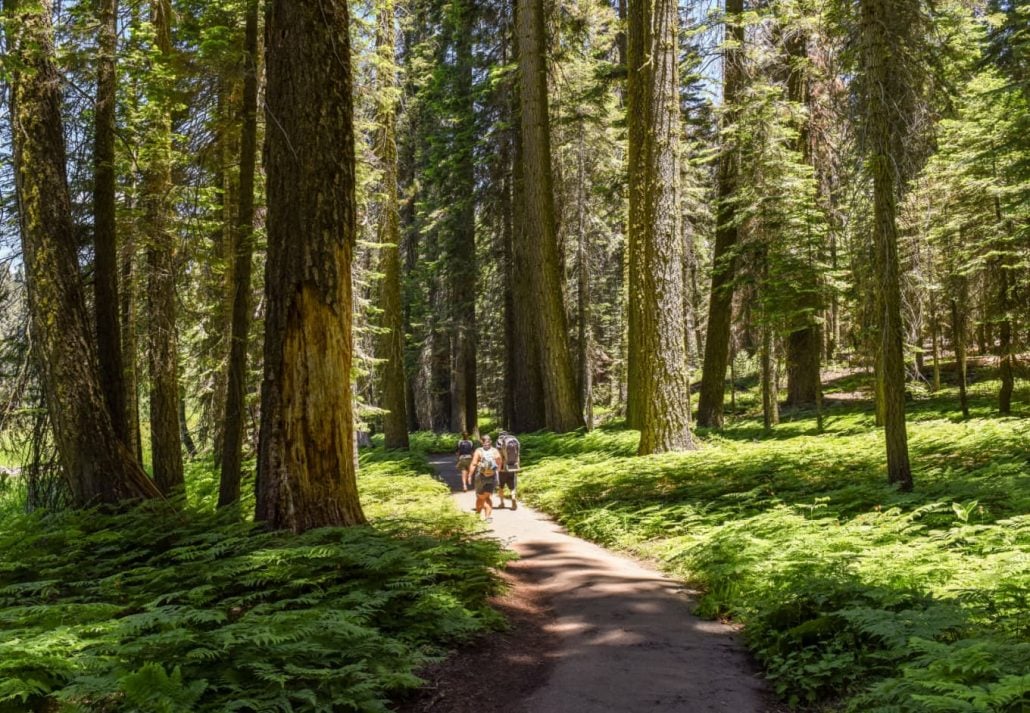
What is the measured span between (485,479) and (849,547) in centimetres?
627

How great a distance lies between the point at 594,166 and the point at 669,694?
2327cm

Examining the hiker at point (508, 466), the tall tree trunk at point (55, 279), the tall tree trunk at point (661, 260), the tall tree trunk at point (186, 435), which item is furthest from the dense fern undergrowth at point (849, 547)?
the tall tree trunk at point (186, 435)

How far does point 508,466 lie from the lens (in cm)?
1320

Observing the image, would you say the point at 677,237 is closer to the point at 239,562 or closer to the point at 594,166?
the point at 239,562

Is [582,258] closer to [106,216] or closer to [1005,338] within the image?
[1005,338]

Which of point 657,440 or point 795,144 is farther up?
point 795,144

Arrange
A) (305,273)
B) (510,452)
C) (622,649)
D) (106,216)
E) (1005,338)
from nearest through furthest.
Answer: (622,649)
(305,273)
(106,216)
(510,452)
(1005,338)

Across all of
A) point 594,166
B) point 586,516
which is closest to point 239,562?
point 586,516

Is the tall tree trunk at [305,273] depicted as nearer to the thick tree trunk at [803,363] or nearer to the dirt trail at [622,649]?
the dirt trail at [622,649]

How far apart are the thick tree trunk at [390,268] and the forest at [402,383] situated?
99mm

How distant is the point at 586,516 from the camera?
10.5 meters

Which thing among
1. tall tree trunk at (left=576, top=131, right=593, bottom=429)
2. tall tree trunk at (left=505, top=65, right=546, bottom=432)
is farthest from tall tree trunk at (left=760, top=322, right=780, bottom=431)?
tall tree trunk at (left=576, top=131, right=593, bottom=429)

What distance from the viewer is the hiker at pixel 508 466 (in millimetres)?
12780

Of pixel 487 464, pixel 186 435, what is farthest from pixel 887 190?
pixel 186 435
